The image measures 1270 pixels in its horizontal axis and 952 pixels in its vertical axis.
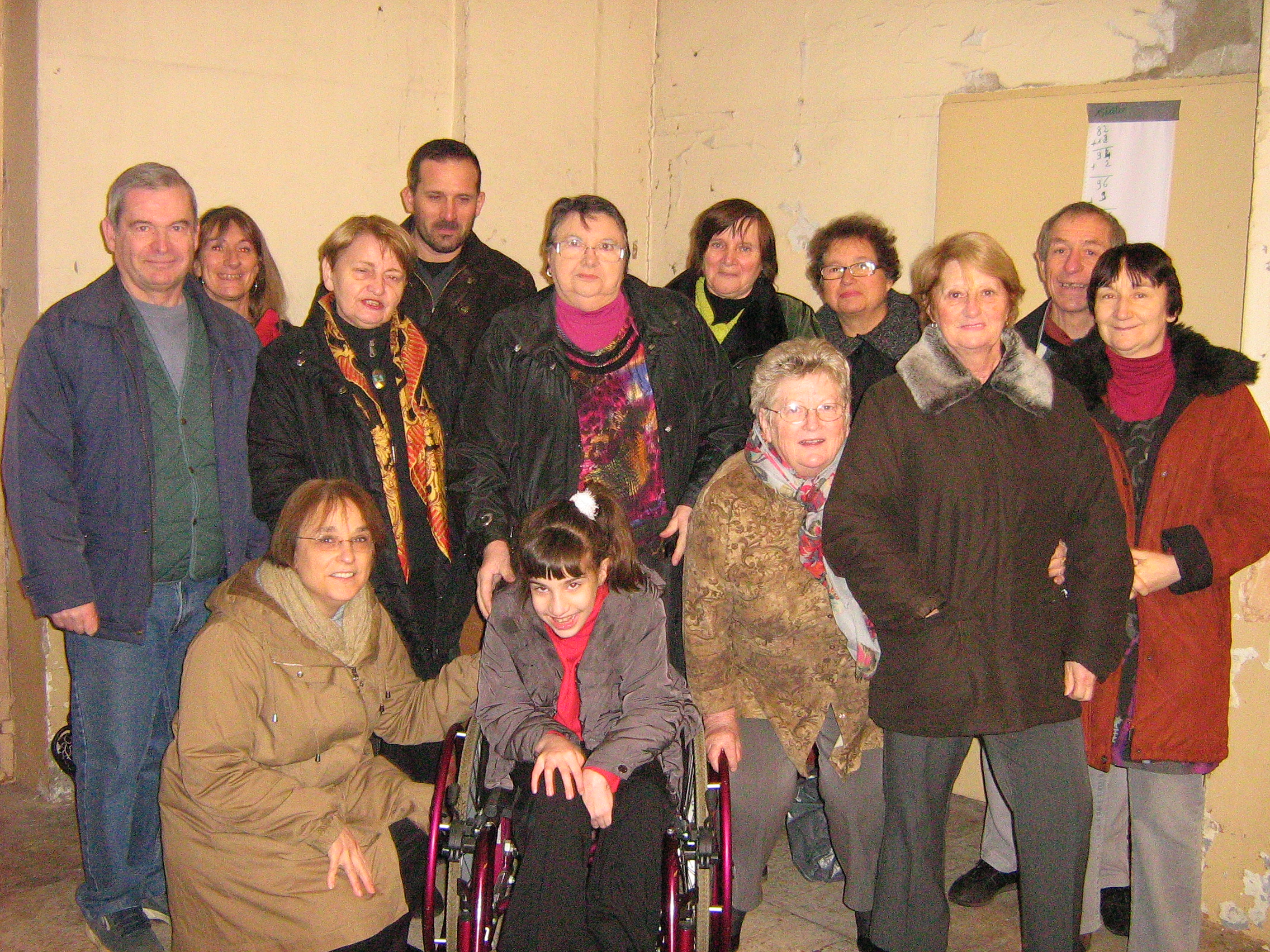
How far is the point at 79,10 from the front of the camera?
3221mm

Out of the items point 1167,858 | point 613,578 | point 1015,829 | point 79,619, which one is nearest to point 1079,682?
point 1015,829

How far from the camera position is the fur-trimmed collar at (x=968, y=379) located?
2.35 metres

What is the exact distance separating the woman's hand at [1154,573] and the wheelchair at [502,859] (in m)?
1.05

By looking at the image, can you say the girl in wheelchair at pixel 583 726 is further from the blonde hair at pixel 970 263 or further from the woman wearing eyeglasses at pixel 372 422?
the blonde hair at pixel 970 263

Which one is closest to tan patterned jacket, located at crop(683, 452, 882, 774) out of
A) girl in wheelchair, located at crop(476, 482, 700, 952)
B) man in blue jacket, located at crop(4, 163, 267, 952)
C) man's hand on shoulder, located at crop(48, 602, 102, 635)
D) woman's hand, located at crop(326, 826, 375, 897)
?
girl in wheelchair, located at crop(476, 482, 700, 952)

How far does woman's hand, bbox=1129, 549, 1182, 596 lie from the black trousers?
120cm

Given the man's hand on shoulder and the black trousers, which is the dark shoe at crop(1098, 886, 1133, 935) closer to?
the black trousers

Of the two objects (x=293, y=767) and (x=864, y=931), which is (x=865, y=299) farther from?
(x=293, y=767)

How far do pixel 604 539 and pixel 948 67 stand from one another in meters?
2.37

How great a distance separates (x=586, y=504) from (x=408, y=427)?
635 millimetres

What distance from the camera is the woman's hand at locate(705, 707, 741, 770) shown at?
2584mm

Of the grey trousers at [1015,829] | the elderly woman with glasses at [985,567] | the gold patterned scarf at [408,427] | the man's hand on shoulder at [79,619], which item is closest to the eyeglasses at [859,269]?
the elderly woman with glasses at [985,567]

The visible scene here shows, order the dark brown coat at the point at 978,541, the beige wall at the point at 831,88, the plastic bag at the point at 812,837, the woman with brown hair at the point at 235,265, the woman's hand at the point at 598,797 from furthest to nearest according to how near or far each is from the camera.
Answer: the beige wall at the point at 831,88 < the woman with brown hair at the point at 235,265 < the plastic bag at the point at 812,837 < the dark brown coat at the point at 978,541 < the woman's hand at the point at 598,797

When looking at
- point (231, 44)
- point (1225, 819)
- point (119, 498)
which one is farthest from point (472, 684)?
point (231, 44)
